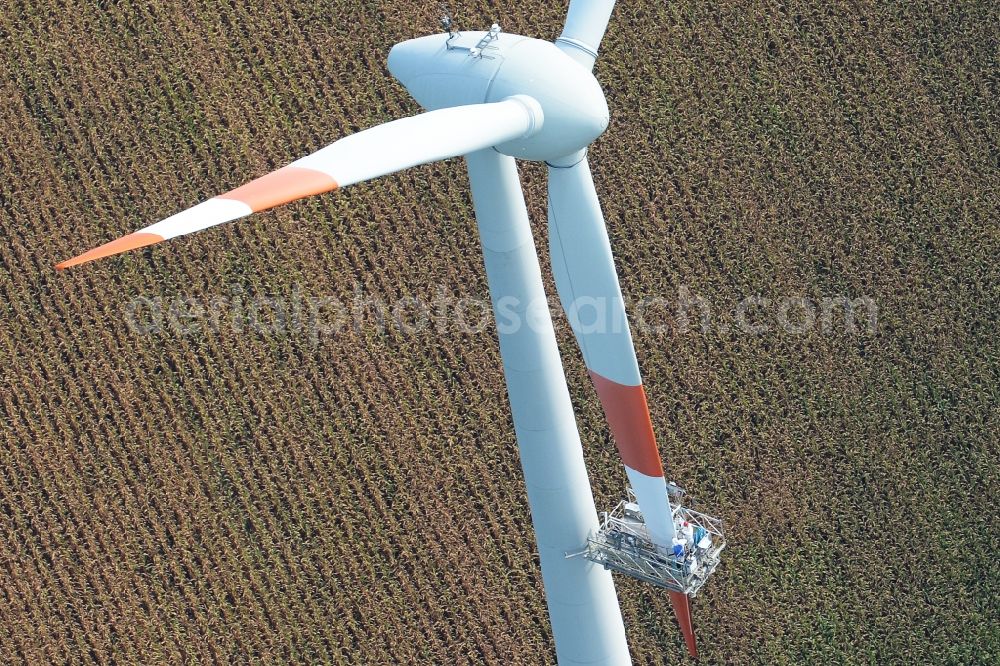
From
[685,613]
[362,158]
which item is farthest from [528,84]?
[685,613]

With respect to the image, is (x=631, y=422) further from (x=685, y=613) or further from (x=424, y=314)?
(x=424, y=314)

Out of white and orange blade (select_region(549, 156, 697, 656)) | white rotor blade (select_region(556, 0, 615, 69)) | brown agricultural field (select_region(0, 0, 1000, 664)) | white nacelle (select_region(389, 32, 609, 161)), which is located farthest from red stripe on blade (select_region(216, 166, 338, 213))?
brown agricultural field (select_region(0, 0, 1000, 664))

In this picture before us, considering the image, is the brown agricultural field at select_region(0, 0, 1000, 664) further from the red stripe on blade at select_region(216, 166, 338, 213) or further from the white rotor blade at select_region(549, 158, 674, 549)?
the red stripe on blade at select_region(216, 166, 338, 213)

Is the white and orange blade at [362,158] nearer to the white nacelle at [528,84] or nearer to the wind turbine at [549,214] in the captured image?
the wind turbine at [549,214]

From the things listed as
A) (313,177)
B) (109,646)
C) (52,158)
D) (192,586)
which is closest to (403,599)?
(192,586)

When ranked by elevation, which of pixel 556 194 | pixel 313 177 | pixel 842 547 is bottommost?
pixel 842 547

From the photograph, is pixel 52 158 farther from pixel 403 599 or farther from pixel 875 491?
pixel 875 491
